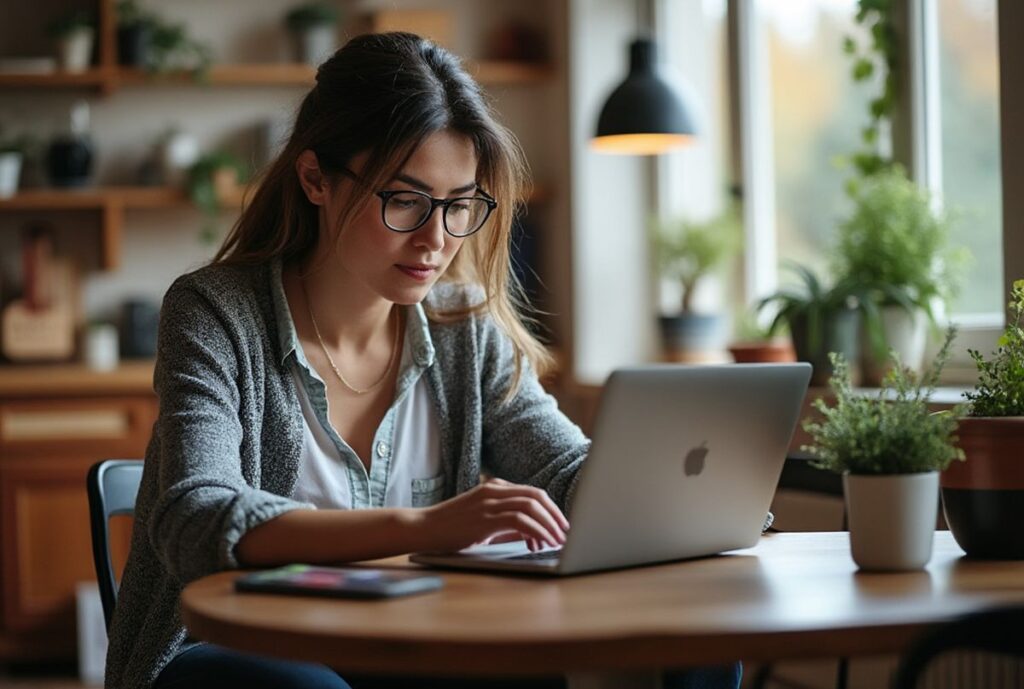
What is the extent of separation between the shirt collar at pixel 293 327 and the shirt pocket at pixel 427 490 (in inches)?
6.2

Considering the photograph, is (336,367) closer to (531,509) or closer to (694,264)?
(531,509)

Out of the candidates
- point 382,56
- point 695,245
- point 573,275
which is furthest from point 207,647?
point 573,275

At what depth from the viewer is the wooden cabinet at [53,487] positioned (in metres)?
3.89

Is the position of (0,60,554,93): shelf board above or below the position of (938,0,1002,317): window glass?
above

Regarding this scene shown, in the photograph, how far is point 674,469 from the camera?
4.40 feet

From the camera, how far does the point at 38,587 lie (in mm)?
3926

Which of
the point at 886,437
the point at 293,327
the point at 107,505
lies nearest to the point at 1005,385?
the point at 886,437

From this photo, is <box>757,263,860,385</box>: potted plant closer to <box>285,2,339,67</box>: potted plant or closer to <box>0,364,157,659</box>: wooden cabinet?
<box>0,364,157,659</box>: wooden cabinet

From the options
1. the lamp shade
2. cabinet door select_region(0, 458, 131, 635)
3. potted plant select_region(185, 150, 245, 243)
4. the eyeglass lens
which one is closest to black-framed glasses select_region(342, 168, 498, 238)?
the eyeglass lens

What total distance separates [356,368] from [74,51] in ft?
9.17

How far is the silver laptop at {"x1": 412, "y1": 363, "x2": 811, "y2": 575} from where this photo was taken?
1269 mm

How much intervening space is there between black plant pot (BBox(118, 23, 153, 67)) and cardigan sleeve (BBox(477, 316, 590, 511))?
2685mm

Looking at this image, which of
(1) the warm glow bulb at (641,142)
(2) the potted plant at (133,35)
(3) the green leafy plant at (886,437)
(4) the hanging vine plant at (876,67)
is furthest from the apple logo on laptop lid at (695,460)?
(2) the potted plant at (133,35)

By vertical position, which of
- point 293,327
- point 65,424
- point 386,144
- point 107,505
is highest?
point 386,144
